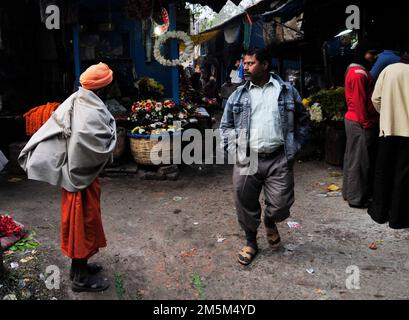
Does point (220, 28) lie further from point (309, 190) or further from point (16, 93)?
point (309, 190)

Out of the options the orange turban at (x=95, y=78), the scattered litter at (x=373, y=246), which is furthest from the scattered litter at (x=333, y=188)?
the orange turban at (x=95, y=78)

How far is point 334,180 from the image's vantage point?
289 inches

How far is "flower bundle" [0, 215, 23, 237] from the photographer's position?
4684mm

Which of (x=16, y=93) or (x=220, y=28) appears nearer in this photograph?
(x=16, y=93)

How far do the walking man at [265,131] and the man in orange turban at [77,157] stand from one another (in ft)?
4.28

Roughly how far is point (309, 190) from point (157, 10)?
4.88 meters

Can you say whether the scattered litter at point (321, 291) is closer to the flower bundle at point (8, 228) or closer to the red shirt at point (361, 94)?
the red shirt at point (361, 94)

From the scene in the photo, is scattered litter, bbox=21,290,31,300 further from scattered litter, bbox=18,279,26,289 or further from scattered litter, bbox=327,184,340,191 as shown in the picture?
scattered litter, bbox=327,184,340,191

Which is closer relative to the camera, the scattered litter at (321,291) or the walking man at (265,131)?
the scattered litter at (321,291)

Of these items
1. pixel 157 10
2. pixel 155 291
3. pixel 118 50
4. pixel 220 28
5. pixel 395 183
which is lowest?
pixel 155 291

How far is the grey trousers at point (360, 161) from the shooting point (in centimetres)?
576

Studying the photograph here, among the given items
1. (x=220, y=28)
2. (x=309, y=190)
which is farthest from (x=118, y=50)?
(x=220, y=28)

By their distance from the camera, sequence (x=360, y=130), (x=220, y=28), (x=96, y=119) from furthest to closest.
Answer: (x=220, y=28)
(x=360, y=130)
(x=96, y=119)

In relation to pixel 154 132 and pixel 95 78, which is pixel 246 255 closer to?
pixel 95 78
